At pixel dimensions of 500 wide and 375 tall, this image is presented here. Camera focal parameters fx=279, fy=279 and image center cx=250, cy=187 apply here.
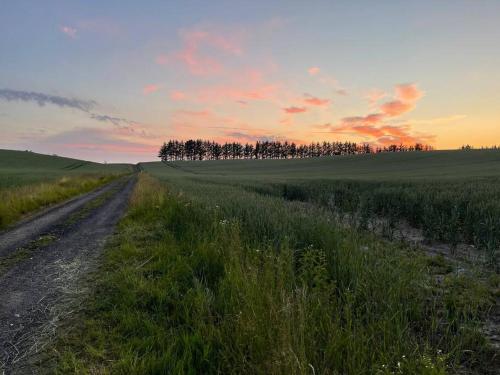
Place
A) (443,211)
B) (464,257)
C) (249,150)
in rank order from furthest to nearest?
(249,150) < (443,211) < (464,257)

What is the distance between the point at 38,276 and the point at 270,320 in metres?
5.51

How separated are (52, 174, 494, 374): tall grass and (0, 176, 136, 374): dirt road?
44 centimetres

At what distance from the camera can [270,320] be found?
3047 mm

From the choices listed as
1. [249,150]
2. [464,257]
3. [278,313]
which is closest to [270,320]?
[278,313]

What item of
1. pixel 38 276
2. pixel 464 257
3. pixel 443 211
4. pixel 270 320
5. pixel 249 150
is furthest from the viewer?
pixel 249 150

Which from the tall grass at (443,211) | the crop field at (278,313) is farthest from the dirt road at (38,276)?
the tall grass at (443,211)

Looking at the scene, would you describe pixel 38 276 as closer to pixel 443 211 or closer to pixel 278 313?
pixel 278 313

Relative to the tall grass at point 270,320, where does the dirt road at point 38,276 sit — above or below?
below

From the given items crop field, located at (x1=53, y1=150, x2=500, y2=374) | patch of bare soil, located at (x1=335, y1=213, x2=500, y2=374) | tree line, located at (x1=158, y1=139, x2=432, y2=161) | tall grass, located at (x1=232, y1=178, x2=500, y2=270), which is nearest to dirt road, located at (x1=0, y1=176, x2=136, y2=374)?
crop field, located at (x1=53, y1=150, x2=500, y2=374)

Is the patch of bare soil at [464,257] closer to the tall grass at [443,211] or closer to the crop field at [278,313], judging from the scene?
the crop field at [278,313]

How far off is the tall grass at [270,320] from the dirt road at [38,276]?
44 centimetres

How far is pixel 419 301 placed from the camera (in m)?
4.00

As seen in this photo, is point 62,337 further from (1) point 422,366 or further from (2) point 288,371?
(1) point 422,366

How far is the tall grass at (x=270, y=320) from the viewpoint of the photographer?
2.74m
